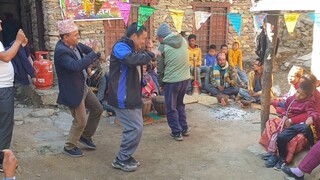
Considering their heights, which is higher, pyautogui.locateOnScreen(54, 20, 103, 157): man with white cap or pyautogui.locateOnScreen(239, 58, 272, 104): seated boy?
pyautogui.locateOnScreen(54, 20, 103, 157): man with white cap

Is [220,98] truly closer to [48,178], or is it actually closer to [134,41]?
[134,41]

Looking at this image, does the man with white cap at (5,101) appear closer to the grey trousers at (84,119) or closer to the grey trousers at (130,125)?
the grey trousers at (84,119)

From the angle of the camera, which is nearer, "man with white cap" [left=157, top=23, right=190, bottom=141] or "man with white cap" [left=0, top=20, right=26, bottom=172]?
"man with white cap" [left=0, top=20, right=26, bottom=172]

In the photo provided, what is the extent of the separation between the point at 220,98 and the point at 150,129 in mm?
2378

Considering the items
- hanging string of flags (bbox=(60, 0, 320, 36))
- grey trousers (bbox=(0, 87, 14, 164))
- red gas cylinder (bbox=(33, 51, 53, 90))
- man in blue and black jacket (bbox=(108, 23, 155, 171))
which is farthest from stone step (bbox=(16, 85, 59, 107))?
man in blue and black jacket (bbox=(108, 23, 155, 171))

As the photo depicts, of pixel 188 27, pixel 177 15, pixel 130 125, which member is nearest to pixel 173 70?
pixel 130 125

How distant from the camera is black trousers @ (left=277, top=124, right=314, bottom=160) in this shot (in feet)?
13.7

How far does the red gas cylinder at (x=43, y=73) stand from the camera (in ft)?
22.5

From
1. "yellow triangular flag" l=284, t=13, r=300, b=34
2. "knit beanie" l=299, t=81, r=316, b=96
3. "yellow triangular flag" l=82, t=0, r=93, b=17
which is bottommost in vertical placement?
"knit beanie" l=299, t=81, r=316, b=96

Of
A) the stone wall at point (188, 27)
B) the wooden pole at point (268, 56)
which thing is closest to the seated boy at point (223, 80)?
the stone wall at point (188, 27)

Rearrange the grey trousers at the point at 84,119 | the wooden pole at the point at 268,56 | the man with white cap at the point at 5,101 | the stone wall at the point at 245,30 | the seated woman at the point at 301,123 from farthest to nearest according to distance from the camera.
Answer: the stone wall at the point at 245,30 → the wooden pole at the point at 268,56 → the grey trousers at the point at 84,119 → the seated woman at the point at 301,123 → the man with white cap at the point at 5,101

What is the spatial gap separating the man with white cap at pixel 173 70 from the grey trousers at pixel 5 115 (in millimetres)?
2265

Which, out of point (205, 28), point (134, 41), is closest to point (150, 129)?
point (134, 41)

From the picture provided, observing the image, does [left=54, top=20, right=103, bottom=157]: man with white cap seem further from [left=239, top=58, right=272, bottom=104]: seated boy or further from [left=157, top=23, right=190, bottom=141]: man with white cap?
[left=239, top=58, right=272, bottom=104]: seated boy
